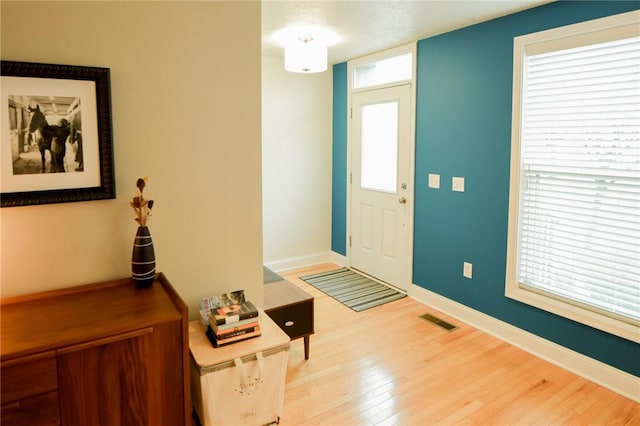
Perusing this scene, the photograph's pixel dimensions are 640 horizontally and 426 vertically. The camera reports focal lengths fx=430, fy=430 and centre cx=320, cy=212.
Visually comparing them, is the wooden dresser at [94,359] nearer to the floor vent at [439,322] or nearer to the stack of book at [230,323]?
the stack of book at [230,323]

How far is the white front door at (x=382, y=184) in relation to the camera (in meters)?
4.05

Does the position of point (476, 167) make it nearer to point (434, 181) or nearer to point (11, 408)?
point (434, 181)

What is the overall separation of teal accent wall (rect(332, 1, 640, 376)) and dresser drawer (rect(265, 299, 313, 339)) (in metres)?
1.41

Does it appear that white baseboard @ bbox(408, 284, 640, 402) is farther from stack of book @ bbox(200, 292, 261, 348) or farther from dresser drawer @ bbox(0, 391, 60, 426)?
dresser drawer @ bbox(0, 391, 60, 426)

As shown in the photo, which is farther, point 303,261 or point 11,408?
point 303,261

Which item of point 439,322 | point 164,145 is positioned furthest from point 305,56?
point 439,322

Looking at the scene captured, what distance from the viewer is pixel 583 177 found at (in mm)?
2664

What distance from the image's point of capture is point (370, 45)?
3895 mm

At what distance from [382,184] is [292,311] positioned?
6.55ft

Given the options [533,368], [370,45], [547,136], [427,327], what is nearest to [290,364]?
[427,327]

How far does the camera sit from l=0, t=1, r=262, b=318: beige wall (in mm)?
1759

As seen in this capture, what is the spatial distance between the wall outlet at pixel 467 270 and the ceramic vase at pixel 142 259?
2.50 meters

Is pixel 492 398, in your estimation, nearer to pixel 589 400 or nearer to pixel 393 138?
pixel 589 400

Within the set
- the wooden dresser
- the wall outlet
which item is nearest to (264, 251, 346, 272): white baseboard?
the wall outlet
